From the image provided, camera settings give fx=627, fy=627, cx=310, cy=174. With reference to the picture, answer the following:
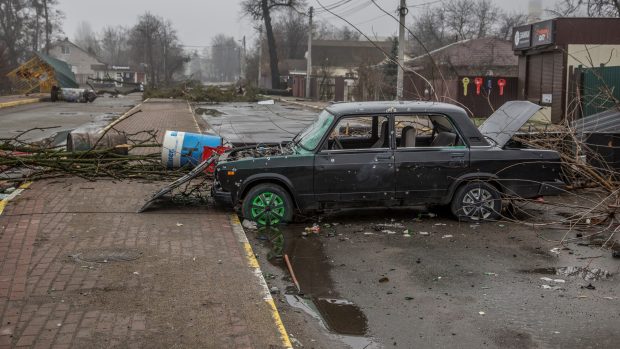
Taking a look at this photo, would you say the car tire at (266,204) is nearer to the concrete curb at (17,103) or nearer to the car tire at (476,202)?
the car tire at (476,202)

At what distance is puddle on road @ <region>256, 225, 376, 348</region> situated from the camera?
16.1 feet

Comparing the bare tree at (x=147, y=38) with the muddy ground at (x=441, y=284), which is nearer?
the muddy ground at (x=441, y=284)

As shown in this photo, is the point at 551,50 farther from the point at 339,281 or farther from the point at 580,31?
the point at 339,281

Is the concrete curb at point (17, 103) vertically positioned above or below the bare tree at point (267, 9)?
below

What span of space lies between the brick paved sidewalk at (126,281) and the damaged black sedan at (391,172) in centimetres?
73

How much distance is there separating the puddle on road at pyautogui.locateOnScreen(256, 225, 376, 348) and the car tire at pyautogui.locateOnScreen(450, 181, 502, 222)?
1.95 meters

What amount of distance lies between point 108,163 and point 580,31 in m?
21.8

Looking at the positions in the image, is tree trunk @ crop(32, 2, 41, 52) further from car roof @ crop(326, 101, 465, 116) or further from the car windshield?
car roof @ crop(326, 101, 465, 116)

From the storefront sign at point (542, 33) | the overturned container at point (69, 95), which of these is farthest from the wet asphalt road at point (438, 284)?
the overturned container at point (69, 95)

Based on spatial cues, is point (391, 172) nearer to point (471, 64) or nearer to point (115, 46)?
point (471, 64)

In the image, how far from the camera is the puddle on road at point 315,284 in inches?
194

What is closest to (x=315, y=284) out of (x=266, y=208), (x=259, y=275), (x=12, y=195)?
(x=259, y=275)

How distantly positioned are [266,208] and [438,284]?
2768 mm

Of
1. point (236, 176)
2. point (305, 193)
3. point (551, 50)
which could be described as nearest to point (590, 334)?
point (305, 193)
